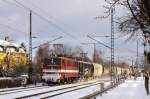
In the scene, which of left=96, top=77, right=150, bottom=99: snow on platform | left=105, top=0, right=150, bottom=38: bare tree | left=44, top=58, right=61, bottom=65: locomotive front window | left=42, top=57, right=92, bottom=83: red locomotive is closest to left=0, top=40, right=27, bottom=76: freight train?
left=42, top=57, right=92, bottom=83: red locomotive

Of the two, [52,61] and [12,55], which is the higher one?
[12,55]

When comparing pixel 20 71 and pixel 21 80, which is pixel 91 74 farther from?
pixel 21 80

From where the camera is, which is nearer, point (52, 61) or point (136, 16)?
point (136, 16)

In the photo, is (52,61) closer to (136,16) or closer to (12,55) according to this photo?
(136,16)

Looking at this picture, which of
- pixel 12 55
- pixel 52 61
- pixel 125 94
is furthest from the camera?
pixel 12 55

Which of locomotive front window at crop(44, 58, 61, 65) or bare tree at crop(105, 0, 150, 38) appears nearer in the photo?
bare tree at crop(105, 0, 150, 38)

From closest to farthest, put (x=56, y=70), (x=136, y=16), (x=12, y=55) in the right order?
(x=136, y=16), (x=56, y=70), (x=12, y=55)

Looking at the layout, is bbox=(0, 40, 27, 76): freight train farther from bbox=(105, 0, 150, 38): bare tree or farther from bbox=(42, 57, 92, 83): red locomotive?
bbox=(105, 0, 150, 38): bare tree

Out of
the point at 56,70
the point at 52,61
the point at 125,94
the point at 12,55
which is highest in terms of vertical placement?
the point at 12,55

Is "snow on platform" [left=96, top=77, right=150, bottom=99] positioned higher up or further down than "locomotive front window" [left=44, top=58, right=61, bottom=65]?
further down

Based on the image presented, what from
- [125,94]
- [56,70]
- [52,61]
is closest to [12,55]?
[52,61]

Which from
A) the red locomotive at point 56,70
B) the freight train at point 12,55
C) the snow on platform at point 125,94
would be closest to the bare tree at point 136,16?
the snow on platform at point 125,94

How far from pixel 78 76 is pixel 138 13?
5521 cm

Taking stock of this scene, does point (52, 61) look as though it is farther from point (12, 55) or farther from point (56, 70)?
point (12, 55)
